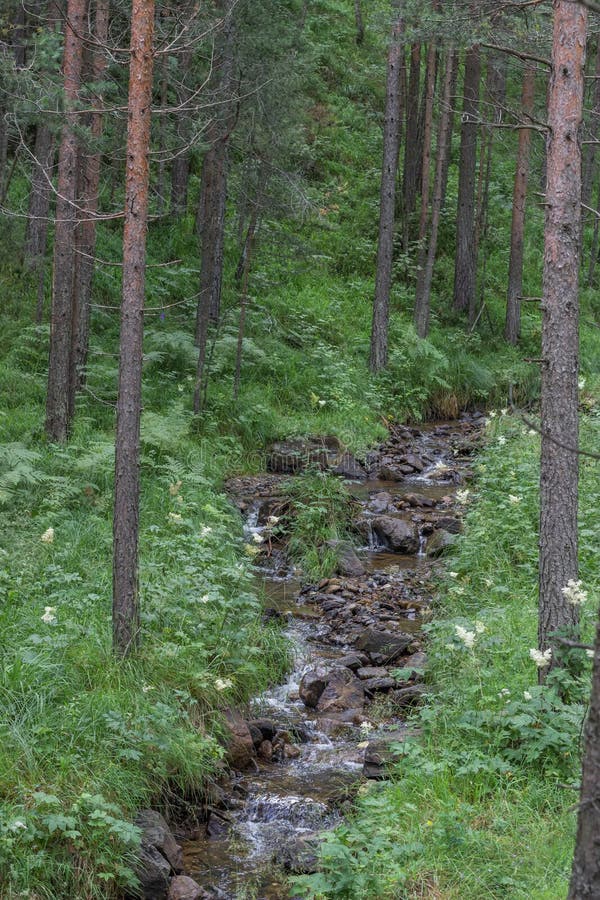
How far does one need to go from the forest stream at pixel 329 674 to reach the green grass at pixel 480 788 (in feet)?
1.42

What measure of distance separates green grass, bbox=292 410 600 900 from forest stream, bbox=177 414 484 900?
1.42ft

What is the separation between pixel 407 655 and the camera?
787 cm

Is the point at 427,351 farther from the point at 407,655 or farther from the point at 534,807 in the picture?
the point at 534,807

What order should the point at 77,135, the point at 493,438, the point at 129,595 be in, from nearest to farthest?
1. the point at 129,595
2. the point at 77,135
3. the point at 493,438

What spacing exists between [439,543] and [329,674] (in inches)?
132

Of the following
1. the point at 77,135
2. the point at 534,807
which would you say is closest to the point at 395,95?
the point at 77,135

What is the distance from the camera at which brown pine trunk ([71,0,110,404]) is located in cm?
1178

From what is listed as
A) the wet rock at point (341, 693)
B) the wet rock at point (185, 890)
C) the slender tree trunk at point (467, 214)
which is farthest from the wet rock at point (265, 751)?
the slender tree trunk at point (467, 214)

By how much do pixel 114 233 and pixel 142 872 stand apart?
650 inches

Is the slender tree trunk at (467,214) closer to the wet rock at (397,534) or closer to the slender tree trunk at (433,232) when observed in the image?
the slender tree trunk at (433,232)

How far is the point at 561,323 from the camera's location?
539cm

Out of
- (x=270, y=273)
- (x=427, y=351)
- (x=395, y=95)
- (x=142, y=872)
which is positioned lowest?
(x=142, y=872)

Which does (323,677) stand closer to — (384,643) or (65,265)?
(384,643)

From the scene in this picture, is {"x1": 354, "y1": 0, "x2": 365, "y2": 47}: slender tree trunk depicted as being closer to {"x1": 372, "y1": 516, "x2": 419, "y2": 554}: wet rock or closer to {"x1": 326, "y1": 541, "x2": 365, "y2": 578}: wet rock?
{"x1": 372, "y1": 516, "x2": 419, "y2": 554}: wet rock
